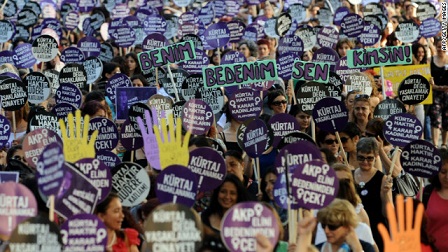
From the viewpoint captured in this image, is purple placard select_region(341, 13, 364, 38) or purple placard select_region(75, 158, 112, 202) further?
purple placard select_region(341, 13, 364, 38)

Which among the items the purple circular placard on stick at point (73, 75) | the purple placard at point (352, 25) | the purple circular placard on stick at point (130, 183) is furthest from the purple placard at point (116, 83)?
the purple circular placard on stick at point (130, 183)

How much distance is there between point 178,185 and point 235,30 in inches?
420

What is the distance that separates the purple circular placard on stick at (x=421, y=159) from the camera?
1063 cm

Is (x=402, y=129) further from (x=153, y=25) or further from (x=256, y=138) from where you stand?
(x=153, y=25)

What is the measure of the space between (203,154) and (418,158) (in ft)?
7.00

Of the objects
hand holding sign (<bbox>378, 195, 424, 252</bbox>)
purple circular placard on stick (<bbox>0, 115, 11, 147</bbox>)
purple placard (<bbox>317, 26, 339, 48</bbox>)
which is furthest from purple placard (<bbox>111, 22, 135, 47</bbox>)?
hand holding sign (<bbox>378, 195, 424, 252</bbox>)

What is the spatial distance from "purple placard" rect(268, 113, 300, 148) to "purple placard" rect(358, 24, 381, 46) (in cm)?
629

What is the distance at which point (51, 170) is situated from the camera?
26.6 feet

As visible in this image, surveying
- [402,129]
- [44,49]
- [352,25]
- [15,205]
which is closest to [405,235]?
[15,205]

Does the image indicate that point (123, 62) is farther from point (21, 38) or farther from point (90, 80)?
point (21, 38)

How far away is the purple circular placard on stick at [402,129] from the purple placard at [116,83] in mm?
4135

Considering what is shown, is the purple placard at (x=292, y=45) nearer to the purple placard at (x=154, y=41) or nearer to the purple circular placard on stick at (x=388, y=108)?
the purple placard at (x=154, y=41)

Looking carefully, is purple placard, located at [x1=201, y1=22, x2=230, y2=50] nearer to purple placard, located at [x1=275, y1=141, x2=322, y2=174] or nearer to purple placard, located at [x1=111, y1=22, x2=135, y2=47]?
purple placard, located at [x1=111, y1=22, x2=135, y2=47]

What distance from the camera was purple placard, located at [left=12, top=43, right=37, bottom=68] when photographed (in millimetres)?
16688
